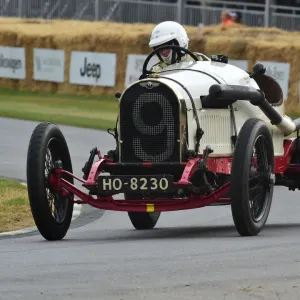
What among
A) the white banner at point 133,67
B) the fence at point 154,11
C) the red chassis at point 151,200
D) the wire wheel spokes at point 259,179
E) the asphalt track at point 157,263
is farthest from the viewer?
the fence at point 154,11

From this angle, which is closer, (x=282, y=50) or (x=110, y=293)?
(x=110, y=293)

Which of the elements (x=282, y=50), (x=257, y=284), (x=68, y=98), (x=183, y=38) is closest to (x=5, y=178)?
(x=183, y=38)

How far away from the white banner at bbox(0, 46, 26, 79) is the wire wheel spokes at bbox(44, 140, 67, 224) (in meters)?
21.8

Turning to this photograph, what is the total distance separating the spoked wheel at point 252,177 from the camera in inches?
391

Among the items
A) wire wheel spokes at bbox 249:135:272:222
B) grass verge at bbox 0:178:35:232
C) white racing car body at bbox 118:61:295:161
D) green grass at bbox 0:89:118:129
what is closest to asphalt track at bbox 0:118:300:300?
wire wheel spokes at bbox 249:135:272:222

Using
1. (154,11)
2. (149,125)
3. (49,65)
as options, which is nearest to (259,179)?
(149,125)

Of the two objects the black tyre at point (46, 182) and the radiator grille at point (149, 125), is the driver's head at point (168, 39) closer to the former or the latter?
the radiator grille at point (149, 125)

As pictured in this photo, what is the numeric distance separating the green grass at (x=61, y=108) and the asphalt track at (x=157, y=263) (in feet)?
42.5

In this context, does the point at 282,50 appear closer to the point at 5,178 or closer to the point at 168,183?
the point at 5,178

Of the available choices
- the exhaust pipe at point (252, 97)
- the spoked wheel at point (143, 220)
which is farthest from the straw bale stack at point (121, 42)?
the exhaust pipe at point (252, 97)

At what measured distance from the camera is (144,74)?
11.2m

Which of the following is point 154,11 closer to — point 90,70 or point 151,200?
point 90,70

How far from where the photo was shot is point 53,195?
10.6m

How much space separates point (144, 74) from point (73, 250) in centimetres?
241
